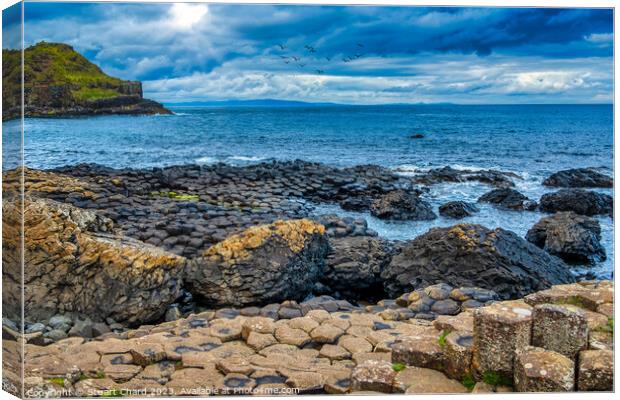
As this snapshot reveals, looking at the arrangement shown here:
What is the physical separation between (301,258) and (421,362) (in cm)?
555

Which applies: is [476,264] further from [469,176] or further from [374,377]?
[374,377]

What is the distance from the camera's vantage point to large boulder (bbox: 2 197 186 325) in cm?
969

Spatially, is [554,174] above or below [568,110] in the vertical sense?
below

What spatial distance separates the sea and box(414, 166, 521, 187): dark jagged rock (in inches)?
4.5

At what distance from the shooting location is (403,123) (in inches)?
450

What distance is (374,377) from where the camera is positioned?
6.46 m

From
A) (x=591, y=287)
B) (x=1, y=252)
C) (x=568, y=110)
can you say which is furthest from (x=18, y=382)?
(x=568, y=110)

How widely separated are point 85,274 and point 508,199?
7.96 metres

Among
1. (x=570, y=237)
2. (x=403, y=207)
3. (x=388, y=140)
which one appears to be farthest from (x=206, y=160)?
(x=570, y=237)

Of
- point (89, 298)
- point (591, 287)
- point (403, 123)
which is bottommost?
point (89, 298)

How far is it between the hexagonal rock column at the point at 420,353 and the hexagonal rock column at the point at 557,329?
3.04 feet

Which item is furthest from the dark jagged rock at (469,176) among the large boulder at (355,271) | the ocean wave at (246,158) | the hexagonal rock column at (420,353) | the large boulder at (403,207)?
the hexagonal rock column at (420,353)

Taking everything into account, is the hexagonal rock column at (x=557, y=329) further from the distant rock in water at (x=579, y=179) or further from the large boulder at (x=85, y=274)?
the large boulder at (x=85, y=274)

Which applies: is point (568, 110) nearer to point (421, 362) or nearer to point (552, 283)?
point (552, 283)
